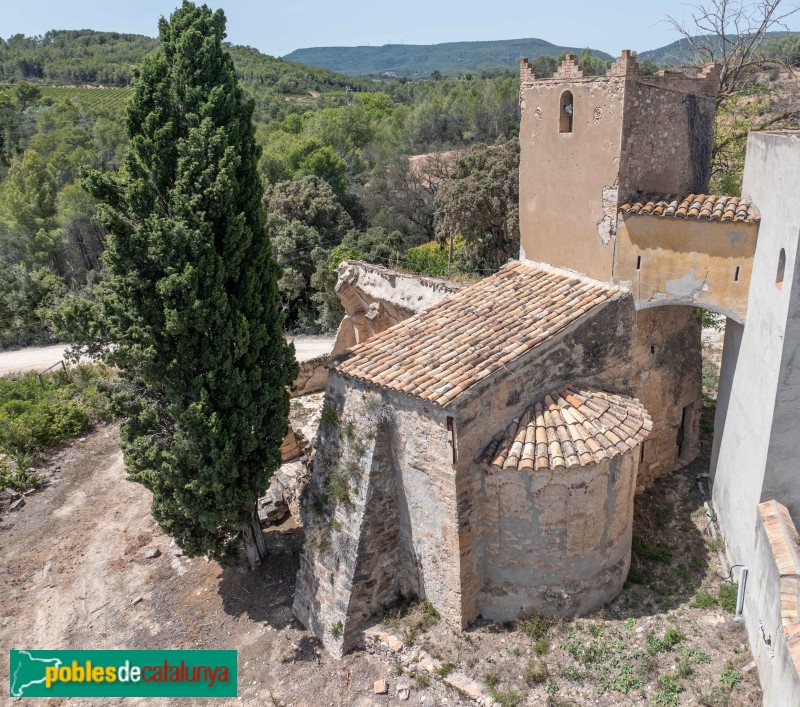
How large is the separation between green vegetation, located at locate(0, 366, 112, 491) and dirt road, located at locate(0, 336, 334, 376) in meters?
4.63

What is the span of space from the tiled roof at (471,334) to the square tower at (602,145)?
2.72 ft

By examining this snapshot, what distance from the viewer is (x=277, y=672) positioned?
10.9m

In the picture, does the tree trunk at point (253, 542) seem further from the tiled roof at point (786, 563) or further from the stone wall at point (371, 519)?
the tiled roof at point (786, 563)

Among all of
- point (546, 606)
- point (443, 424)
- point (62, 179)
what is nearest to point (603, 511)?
point (546, 606)

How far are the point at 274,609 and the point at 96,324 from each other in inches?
253

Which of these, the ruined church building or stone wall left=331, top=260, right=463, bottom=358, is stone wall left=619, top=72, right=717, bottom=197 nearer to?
the ruined church building

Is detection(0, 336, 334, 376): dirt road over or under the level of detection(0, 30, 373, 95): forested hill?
under

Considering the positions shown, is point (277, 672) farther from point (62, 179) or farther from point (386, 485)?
point (62, 179)

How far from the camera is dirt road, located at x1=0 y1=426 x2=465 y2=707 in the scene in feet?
35.2

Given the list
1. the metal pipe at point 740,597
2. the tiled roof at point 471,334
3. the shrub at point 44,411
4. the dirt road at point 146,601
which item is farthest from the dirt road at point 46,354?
the metal pipe at point 740,597

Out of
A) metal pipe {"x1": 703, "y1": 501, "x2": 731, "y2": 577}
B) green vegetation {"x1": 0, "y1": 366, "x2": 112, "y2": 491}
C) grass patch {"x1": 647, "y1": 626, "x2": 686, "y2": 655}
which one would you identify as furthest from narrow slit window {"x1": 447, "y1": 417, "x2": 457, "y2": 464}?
green vegetation {"x1": 0, "y1": 366, "x2": 112, "y2": 491}

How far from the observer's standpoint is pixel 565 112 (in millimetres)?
11898

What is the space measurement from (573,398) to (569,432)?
2.59 ft

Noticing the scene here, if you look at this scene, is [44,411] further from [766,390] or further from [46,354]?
[766,390]
